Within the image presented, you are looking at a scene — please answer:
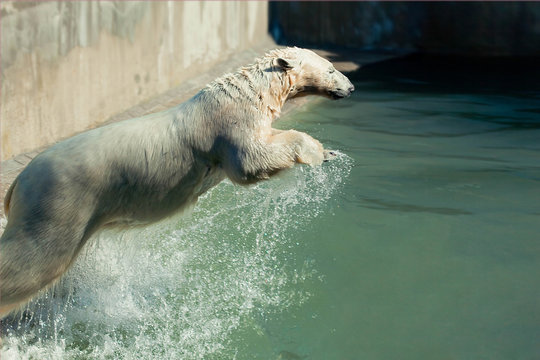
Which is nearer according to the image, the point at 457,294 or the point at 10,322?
the point at 10,322

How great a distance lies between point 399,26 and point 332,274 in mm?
7285

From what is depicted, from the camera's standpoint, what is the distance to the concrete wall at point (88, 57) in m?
5.78

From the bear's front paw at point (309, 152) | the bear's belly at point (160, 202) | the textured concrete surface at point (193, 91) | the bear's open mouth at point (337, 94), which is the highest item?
the bear's open mouth at point (337, 94)

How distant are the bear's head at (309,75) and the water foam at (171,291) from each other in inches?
18.1

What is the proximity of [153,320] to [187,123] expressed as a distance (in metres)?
1.20

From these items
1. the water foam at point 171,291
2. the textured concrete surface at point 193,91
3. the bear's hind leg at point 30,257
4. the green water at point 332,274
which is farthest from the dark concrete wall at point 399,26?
the bear's hind leg at point 30,257

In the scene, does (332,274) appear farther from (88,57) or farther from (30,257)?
(88,57)

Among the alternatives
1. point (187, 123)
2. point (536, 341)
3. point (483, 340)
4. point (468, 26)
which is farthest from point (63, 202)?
point (468, 26)

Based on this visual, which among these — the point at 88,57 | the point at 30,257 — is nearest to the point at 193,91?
the point at 88,57

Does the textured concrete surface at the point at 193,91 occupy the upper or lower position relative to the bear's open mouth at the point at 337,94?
lower

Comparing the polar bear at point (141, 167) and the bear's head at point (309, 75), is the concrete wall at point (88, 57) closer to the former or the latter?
the polar bear at point (141, 167)

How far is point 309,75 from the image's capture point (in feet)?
13.4

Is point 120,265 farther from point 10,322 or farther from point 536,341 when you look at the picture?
point 536,341

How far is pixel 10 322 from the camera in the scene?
4.13 m
